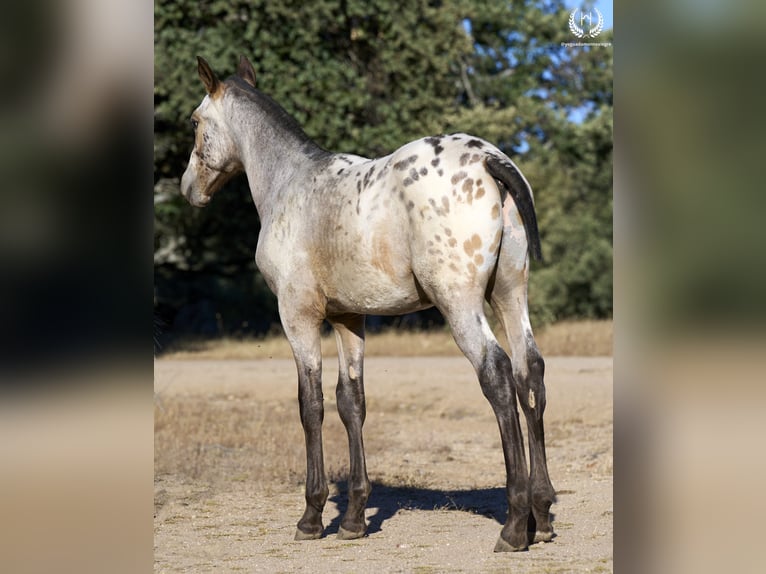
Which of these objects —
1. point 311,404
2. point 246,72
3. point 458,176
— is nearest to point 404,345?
point 246,72

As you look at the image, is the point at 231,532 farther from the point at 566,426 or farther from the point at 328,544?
the point at 566,426

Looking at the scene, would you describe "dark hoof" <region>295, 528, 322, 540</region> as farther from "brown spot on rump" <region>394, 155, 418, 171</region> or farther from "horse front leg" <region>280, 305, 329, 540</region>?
"brown spot on rump" <region>394, 155, 418, 171</region>

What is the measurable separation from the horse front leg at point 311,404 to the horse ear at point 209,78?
→ 160 cm

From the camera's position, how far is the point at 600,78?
2317 centimetres

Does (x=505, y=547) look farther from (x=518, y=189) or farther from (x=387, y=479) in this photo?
(x=387, y=479)

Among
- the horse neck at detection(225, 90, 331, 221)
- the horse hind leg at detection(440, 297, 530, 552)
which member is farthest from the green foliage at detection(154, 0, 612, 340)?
the horse hind leg at detection(440, 297, 530, 552)

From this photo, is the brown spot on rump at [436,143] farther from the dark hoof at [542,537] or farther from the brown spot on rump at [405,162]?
the dark hoof at [542,537]

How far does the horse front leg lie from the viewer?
5.61m

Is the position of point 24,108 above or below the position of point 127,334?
above

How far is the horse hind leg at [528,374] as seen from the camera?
521 centimetres

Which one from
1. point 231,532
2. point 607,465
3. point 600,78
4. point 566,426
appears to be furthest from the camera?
point 600,78

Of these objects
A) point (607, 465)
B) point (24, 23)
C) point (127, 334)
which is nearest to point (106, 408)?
point (127, 334)

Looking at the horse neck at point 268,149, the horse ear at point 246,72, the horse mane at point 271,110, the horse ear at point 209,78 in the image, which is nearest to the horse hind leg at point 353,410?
the horse neck at point 268,149

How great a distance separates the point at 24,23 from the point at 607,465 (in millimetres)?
6761
